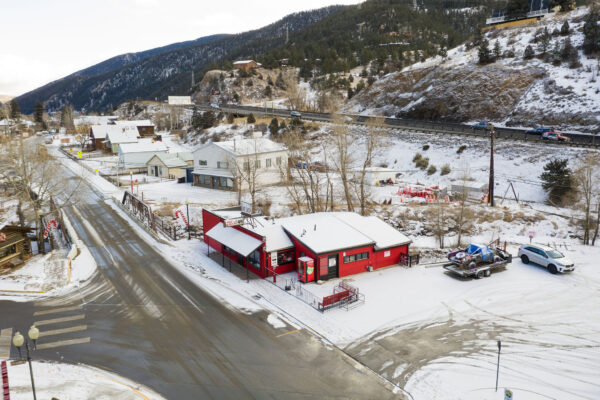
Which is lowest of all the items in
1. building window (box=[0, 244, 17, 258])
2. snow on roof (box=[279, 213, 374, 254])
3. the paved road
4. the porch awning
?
the paved road

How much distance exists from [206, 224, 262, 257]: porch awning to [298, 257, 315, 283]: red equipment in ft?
10.3

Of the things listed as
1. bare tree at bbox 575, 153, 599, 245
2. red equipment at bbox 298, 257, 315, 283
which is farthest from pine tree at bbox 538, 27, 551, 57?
red equipment at bbox 298, 257, 315, 283

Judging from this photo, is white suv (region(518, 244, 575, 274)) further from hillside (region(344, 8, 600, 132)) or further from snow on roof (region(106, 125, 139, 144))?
snow on roof (region(106, 125, 139, 144))

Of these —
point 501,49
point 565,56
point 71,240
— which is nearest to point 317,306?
point 71,240

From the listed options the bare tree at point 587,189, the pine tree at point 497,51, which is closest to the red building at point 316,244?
the bare tree at point 587,189

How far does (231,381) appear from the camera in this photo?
16969mm

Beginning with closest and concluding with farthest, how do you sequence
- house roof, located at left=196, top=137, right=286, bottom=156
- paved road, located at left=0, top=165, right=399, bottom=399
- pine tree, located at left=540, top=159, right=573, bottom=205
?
paved road, located at left=0, top=165, right=399, bottom=399, pine tree, located at left=540, top=159, right=573, bottom=205, house roof, located at left=196, top=137, right=286, bottom=156

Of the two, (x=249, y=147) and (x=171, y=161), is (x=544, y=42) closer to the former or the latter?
(x=249, y=147)

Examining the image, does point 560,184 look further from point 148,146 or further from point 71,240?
point 148,146

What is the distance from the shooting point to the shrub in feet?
205

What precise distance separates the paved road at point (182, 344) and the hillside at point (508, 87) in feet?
201

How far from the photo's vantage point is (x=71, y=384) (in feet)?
55.5

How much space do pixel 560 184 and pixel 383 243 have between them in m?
28.9

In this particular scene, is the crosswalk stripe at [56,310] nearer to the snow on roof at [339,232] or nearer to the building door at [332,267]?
the snow on roof at [339,232]
